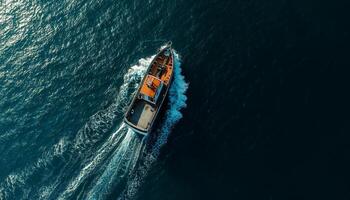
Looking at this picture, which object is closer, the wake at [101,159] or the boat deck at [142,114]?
the wake at [101,159]

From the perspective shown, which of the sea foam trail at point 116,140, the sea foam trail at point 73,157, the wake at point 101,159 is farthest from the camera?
the sea foam trail at point 73,157

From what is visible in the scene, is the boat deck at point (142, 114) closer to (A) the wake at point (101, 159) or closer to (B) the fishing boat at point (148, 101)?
(B) the fishing boat at point (148, 101)

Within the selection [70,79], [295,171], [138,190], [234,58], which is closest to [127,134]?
[138,190]

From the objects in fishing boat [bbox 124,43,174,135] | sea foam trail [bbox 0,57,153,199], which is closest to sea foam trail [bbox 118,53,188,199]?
fishing boat [bbox 124,43,174,135]

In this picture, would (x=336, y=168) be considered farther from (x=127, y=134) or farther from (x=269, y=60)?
(x=127, y=134)

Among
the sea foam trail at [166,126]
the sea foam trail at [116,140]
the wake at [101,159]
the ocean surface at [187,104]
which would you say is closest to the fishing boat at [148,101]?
the sea foam trail at [166,126]

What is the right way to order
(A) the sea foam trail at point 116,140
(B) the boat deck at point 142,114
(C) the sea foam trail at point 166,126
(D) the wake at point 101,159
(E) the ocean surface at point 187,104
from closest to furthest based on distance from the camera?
1. (E) the ocean surface at point 187,104
2. (C) the sea foam trail at point 166,126
3. (D) the wake at point 101,159
4. (A) the sea foam trail at point 116,140
5. (B) the boat deck at point 142,114
